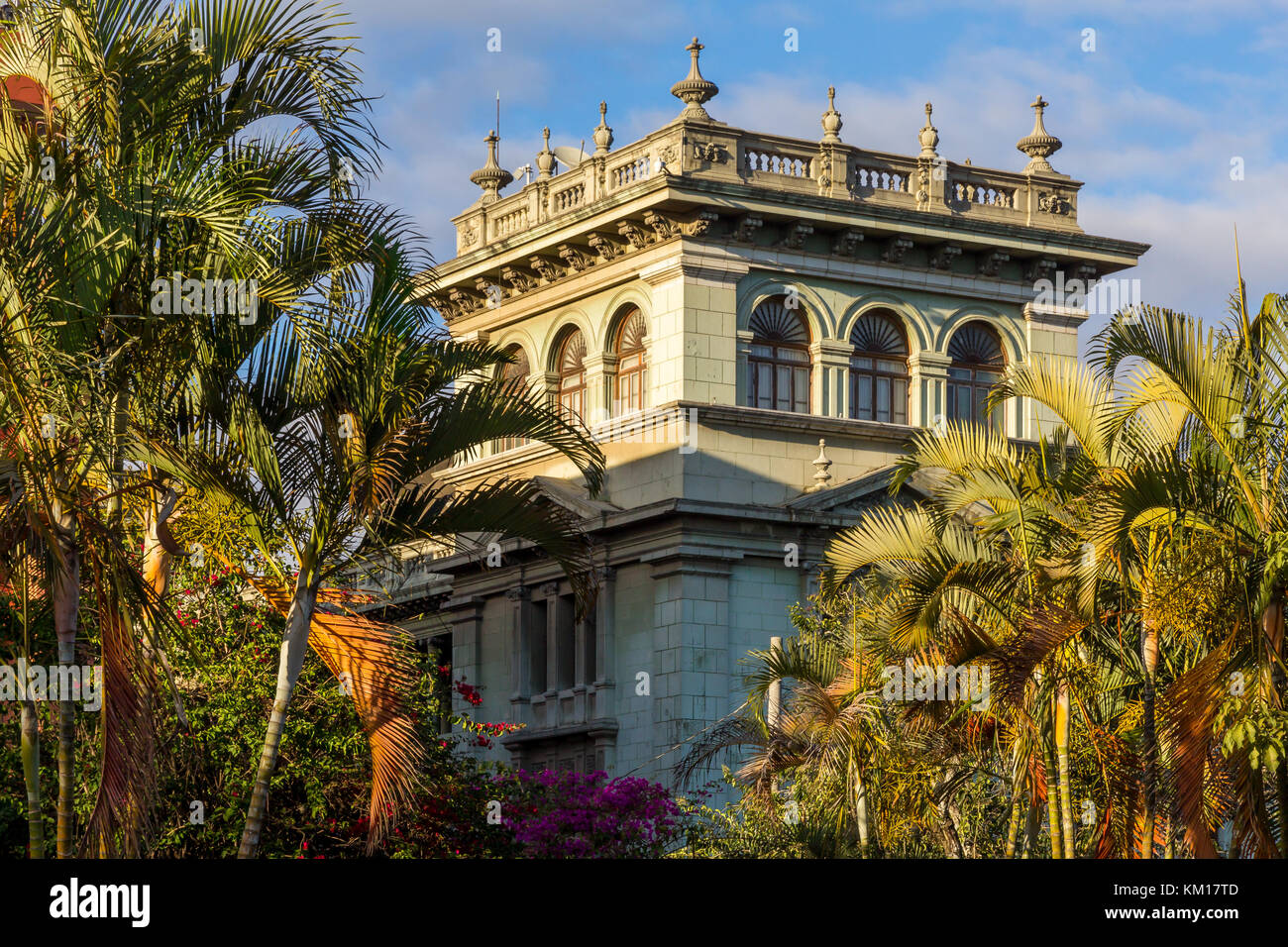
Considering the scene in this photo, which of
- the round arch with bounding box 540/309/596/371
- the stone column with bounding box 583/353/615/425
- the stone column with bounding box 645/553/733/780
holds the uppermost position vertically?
the round arch with bounding box 540/309/596/371

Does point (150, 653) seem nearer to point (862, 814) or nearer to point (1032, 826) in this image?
point (1032, 826)

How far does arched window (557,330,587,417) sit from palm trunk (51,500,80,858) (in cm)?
3011

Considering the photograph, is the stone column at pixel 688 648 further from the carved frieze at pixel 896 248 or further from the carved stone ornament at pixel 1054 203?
the carved stone ornament at pixel 1054 203

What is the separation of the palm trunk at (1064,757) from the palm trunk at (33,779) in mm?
8786

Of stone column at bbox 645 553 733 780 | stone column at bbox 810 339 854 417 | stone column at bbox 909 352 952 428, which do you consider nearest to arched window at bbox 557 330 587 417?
stone column at bbox 810 339 854 417

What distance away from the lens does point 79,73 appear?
15258 mm

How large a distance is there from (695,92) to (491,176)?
311 inches

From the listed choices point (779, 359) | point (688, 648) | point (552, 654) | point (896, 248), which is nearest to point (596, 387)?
point (779, 359)

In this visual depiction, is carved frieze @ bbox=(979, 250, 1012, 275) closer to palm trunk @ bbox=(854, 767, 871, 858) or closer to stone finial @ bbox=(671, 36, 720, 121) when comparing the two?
stone finial @ bbox=(671, 36, 720, 121)

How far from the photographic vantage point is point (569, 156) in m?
46.2

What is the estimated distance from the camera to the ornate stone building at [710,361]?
1607 inches

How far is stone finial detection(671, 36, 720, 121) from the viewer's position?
137ft

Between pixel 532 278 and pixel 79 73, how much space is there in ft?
101

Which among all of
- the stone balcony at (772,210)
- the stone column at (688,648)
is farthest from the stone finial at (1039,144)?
the stone column at (688,648)
